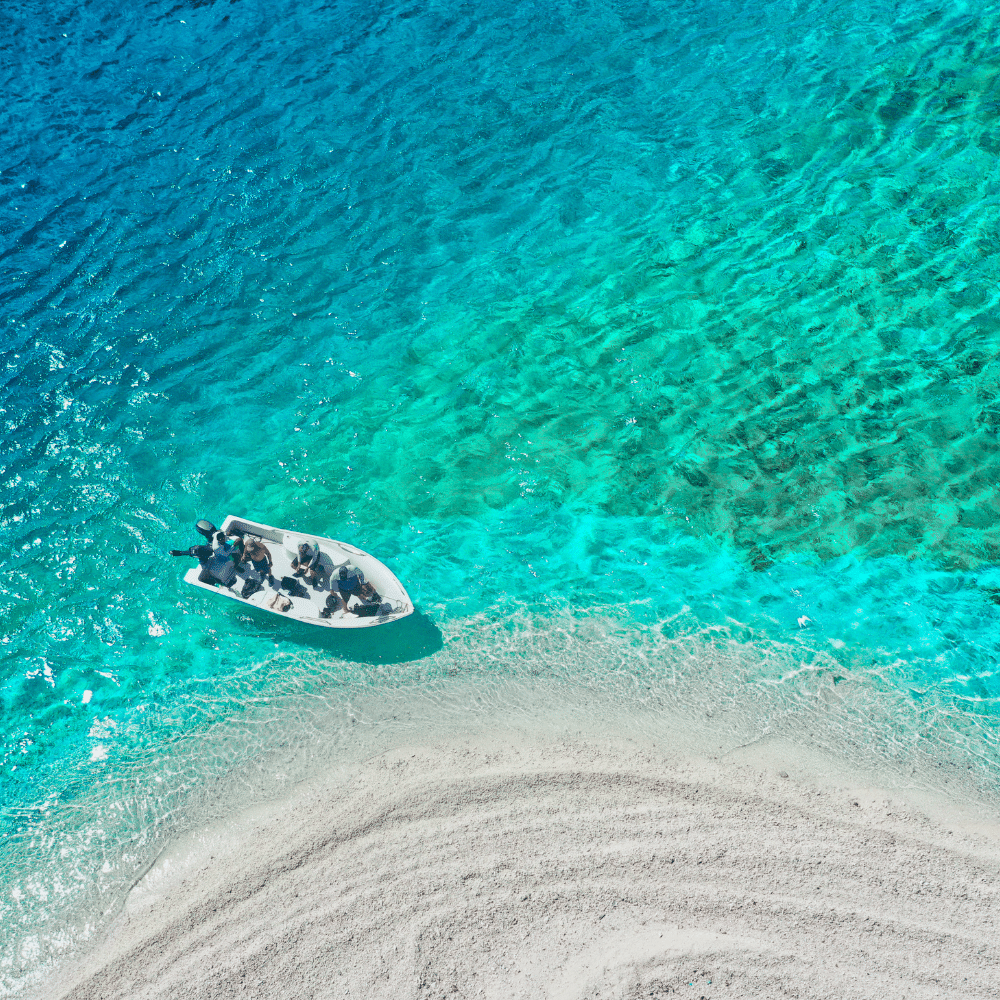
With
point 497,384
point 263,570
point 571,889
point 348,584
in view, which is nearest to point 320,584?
point 348,584

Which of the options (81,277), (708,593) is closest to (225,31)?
(81,277)

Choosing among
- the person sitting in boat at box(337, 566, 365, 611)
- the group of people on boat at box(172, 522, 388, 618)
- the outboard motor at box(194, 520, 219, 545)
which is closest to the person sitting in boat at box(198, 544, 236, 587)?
the group of people on boat at box(172, 522, 388, 618)

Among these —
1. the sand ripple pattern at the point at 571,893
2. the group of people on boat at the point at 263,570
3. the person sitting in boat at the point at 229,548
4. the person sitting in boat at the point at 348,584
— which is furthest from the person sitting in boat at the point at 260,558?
the sand ripple pattern at the point at 571,893

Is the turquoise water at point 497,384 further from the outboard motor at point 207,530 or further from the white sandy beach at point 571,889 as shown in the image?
the outboard motor at point 207,530

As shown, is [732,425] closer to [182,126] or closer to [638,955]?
[638,955]

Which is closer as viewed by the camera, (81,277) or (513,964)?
(513,964)

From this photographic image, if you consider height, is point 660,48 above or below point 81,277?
below

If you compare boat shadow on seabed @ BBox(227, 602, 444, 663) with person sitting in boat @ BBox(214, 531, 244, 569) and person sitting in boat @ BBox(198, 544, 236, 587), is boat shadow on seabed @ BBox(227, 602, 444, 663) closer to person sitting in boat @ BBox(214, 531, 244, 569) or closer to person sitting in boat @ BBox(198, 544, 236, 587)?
person sitting in boat @ BBox(198, 544, 236, 587)
